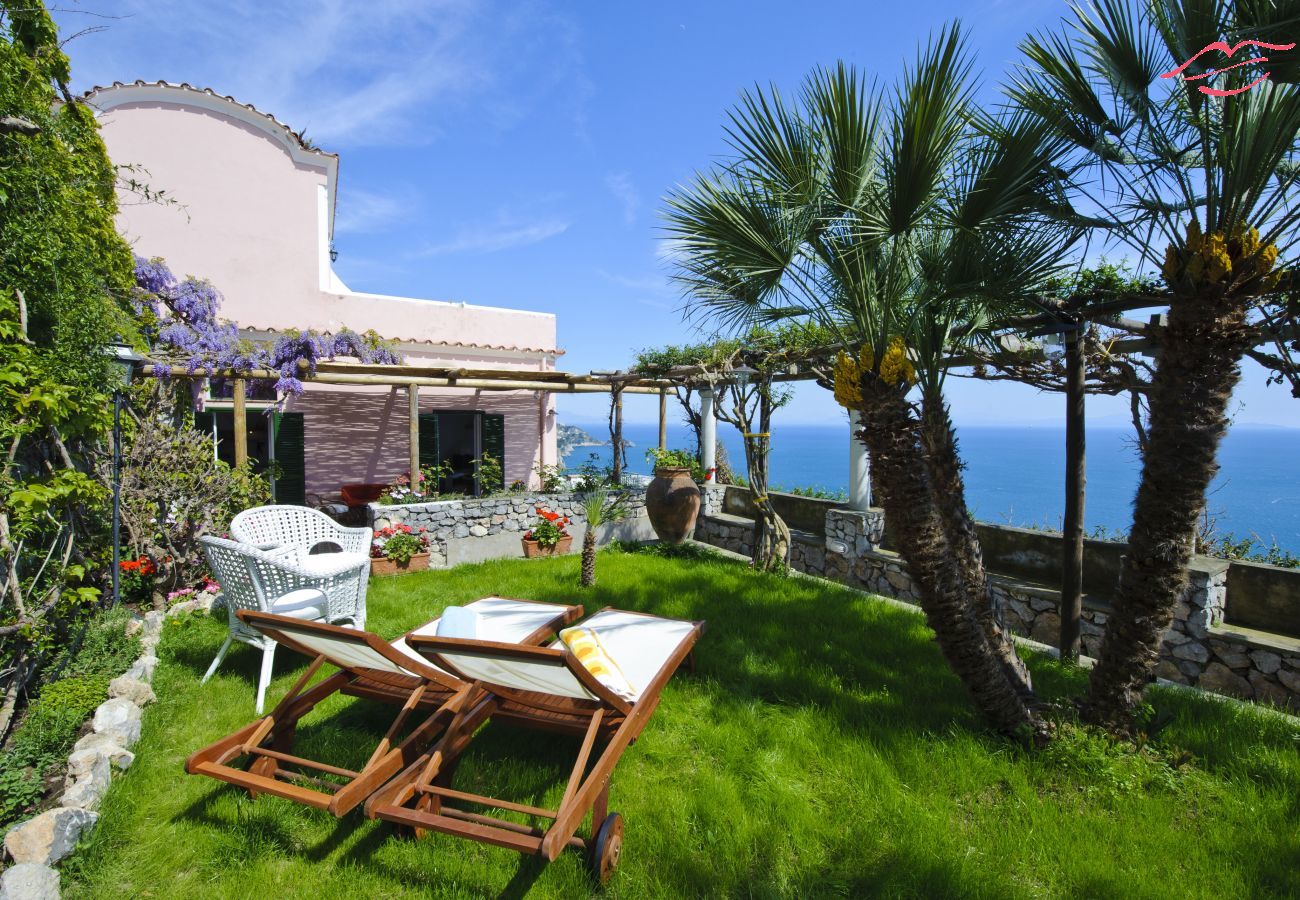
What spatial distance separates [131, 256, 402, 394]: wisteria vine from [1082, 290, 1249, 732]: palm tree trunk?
8.86 metres

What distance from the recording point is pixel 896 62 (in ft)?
9.86

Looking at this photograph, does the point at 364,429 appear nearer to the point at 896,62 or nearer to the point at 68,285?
the point at 68,285

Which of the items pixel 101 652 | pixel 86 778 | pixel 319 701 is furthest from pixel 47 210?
pixel 319 701

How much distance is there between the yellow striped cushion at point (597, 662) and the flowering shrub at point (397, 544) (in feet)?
15.5

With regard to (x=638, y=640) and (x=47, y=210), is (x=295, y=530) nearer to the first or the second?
(x=47, y=210)

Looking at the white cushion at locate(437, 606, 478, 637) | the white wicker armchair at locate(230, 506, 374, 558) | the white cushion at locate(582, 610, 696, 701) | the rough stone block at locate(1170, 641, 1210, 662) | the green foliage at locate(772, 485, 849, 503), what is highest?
the green foliage at locate(772, 485, 849, 503)

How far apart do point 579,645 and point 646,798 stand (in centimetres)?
81

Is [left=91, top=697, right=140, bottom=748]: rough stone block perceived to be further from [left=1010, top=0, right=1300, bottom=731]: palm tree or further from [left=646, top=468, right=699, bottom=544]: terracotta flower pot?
[left=646, top=468, right=699, bottom=544]: terracotta flower pot

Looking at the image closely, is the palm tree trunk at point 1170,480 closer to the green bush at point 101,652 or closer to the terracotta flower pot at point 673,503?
the terracotta flower pot at point 673,503

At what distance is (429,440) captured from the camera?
11438mm

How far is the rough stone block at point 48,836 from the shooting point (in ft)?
7.25

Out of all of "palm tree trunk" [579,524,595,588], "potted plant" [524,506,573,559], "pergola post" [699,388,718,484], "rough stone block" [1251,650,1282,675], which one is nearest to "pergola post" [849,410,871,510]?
"pergola post" [699,388,718,484]

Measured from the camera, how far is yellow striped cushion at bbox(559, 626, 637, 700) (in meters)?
2.99

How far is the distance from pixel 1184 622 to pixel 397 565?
7.92 metres
